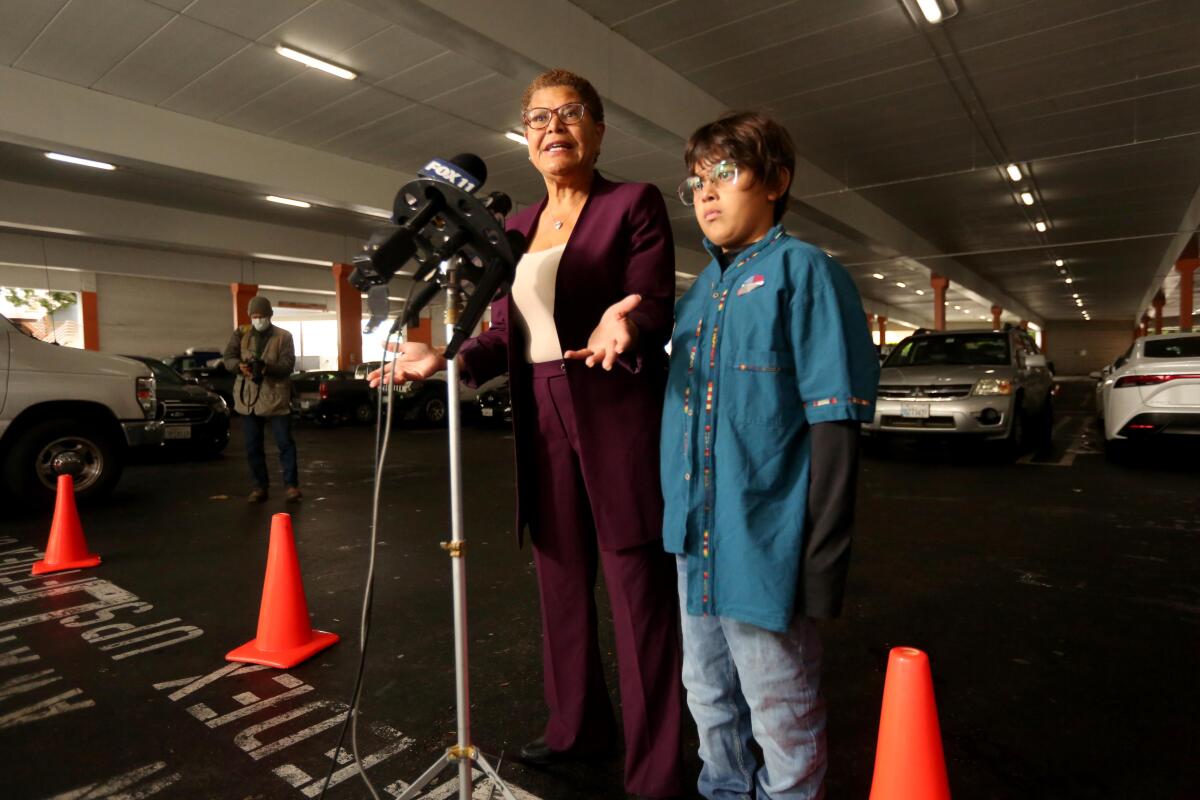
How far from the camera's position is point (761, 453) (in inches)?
51.6

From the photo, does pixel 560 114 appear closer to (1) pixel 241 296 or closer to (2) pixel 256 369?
(2) pixel 256 369

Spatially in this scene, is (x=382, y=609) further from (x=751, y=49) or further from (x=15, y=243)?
(x=15, y=243)

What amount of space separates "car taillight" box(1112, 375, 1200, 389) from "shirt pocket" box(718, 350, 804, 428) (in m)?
6.37

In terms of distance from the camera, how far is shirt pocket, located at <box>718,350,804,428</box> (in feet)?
4.29

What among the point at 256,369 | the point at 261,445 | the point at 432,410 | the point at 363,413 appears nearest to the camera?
the point at 256,369

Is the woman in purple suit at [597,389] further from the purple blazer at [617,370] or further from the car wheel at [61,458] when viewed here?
the car wheel at [61,458]

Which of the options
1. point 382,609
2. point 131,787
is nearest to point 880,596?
point 382,609

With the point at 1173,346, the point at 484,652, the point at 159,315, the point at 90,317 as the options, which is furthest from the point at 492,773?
the point at 159,315

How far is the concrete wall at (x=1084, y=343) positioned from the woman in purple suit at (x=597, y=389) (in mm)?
51579

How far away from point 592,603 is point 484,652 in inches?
41.1

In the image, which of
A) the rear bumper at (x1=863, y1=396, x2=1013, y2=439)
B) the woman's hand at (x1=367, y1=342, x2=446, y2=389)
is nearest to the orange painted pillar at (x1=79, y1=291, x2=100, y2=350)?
the rear bumper at (x1=863, y1=396, x2=1013, y2=439)

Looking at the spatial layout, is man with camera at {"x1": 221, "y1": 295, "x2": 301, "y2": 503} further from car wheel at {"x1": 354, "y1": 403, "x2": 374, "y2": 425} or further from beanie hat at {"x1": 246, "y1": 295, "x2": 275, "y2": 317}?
car wheel at {"x1": 354, "y1": 403, "x2": 374, "y2": 425}

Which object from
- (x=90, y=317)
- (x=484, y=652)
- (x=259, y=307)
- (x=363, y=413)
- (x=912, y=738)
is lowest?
(x=484, y=652)

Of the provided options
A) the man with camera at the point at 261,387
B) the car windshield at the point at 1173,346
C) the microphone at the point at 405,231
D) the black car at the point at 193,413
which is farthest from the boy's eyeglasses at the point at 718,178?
the car windshield at the point at 1173,346
